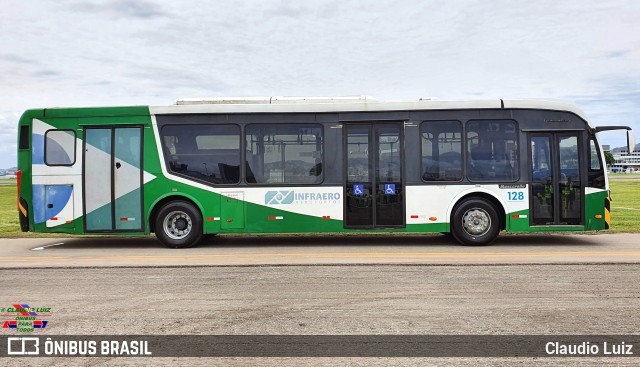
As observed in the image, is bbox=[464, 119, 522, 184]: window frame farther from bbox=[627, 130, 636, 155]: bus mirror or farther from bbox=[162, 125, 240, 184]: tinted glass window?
bbox=[162, 125, 240, 184]: tinted glass window

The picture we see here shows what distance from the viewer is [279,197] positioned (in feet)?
39.8

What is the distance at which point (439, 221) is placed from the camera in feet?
39.4

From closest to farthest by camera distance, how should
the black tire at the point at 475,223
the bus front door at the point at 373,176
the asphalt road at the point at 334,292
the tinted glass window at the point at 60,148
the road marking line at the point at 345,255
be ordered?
the asphalt road at the point at 334,292, the road marking line at the point at 345,255, the black tire at the point at 475,223, the bus front door at the point at 373,176, the tinted glass window at the point at 60,148

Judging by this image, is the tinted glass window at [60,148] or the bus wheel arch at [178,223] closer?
the bus wheel arch at [178,223]

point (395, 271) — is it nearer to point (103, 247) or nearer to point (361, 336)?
point (361, 336)

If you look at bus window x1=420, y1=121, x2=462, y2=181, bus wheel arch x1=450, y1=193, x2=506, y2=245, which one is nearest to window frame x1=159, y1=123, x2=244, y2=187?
bus window x1=420, y1=121, x2=462, y2=181

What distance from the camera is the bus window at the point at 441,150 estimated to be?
1206cm

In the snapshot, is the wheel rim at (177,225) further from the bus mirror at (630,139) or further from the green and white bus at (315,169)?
the bus mirror at (630,139)

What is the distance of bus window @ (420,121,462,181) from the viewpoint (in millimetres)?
12062

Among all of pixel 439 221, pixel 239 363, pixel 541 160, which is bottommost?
pixel 239 363

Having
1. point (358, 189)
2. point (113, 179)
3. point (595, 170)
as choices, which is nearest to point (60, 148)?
point (113, 179)

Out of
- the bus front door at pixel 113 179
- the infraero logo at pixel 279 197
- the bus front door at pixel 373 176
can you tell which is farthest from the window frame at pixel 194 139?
the bus front door at pixel 373 176

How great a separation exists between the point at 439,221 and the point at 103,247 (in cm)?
715

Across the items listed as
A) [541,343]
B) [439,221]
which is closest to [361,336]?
[541,343]
